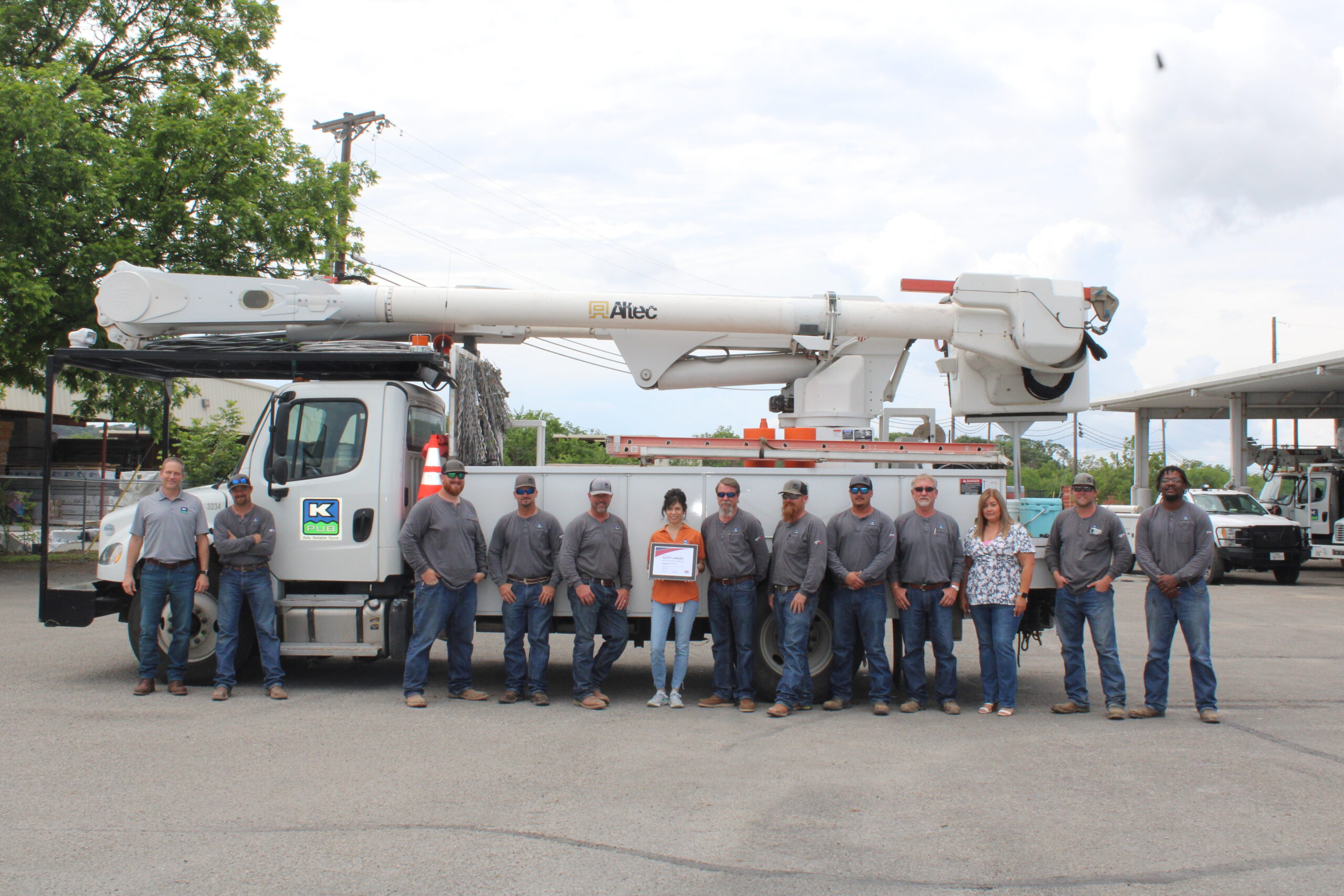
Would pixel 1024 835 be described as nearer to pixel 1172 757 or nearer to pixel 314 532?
pixel 1172 757

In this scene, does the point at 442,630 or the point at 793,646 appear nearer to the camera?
the point at 793,646

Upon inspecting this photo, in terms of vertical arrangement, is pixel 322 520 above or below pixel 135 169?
below

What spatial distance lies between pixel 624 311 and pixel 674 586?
108 inches

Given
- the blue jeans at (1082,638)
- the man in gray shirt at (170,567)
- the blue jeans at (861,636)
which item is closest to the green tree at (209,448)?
the man in gray shirt at (170,567)

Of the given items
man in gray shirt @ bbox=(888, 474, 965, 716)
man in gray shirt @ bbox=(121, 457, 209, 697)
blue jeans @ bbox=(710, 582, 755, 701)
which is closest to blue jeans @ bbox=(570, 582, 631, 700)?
blue jeans @ bbox=(710, 582, 755, 701)

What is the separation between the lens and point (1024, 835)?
5.01m

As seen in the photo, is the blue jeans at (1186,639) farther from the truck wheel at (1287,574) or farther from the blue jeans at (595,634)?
the truck wheel at (1287,574)

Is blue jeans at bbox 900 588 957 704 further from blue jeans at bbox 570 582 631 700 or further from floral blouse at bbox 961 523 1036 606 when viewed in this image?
blue jeans at bbox 570 582 631 700

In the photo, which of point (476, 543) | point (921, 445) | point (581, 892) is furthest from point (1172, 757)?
point (476, 543)

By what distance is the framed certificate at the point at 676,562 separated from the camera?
312 inches

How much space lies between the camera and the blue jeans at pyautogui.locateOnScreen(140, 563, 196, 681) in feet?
26.9

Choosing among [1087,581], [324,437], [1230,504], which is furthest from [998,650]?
[1230,504]

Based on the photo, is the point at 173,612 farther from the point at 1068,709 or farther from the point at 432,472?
the point at 1068,709

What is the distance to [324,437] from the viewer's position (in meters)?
8.57
